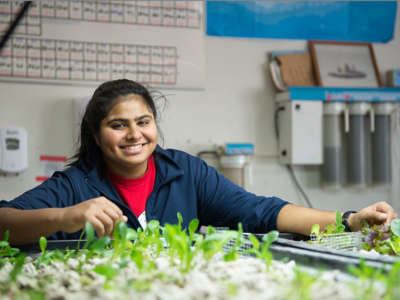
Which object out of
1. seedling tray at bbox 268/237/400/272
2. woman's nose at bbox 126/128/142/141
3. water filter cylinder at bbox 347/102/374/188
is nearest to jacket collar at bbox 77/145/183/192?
woman's nose at bbox 126/128/142/141

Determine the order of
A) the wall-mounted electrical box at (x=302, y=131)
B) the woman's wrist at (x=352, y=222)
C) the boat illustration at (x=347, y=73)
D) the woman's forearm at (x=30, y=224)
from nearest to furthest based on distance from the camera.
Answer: the woman's forearm at (x=30, y=224) < the woman's wrist at (x=352, y=222) < the wall-mounted electrical box at (x=302, y=131) < the boat illustration at (x=347, y=73)

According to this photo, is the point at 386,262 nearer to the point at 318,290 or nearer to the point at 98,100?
the point at 318,290

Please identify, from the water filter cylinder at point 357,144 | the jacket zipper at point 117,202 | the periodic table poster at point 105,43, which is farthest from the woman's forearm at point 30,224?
the water filter cylinder at point 357,144

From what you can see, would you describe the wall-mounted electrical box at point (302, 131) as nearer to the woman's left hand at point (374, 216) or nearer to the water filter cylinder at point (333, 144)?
the water filter cylinder at point (333, 144)

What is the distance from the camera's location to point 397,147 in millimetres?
2604

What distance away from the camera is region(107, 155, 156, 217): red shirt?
4.40 feet

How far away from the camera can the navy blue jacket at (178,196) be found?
120 cm

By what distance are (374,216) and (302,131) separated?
1.37m

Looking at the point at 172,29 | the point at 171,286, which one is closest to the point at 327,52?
the point at 172,29

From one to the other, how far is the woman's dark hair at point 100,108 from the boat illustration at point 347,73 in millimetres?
1438

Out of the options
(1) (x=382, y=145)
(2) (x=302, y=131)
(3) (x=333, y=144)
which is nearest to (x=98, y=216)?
(2) (x=302, y=131)

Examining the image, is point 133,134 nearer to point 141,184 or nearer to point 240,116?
point 141,184

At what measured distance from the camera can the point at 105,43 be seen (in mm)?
2219

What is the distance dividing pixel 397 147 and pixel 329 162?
562mm
